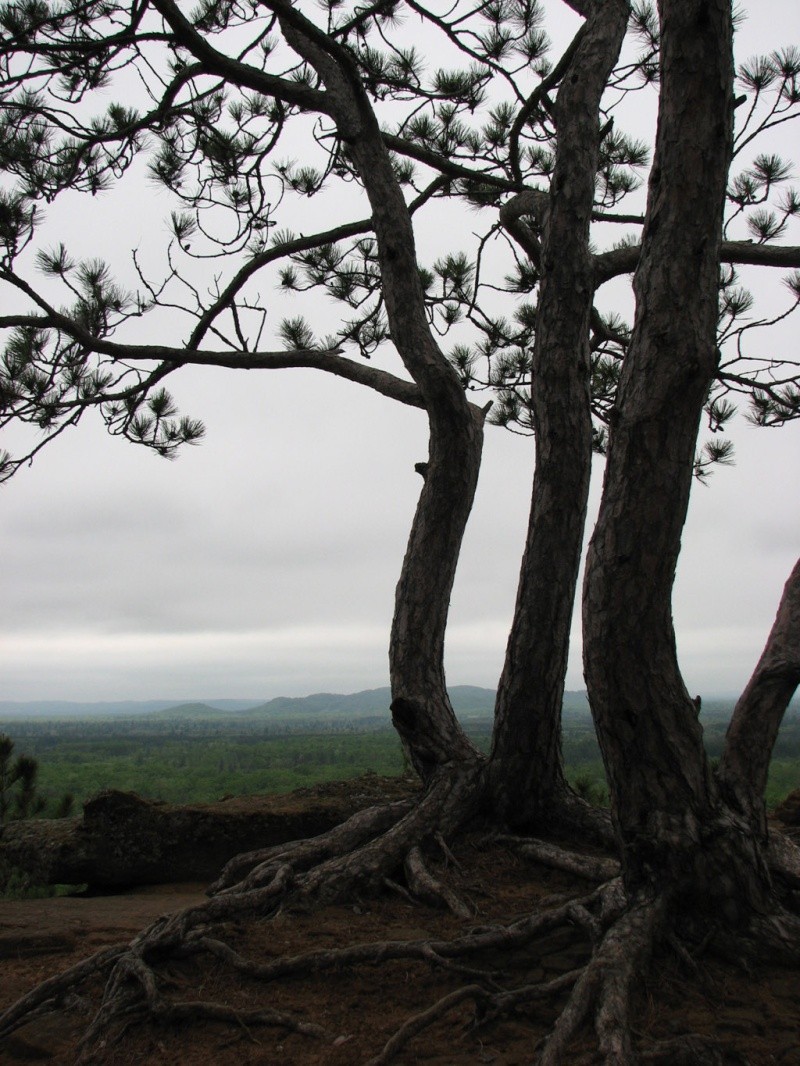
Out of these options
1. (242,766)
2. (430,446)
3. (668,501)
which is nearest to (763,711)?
(668,501)

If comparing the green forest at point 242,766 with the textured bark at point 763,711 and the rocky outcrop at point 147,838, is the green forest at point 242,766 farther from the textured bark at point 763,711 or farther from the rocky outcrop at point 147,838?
the textured bark at point 763,711

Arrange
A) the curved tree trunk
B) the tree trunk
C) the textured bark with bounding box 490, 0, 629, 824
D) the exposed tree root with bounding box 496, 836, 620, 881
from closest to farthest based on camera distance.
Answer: the tree trunk
the exposed tree root with bounding box 496, 836, 620, 881
the textured bark with bounding box 490, 0, 629, 824
the curved tree trunk

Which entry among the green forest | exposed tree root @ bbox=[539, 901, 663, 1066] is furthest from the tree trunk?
the green forest

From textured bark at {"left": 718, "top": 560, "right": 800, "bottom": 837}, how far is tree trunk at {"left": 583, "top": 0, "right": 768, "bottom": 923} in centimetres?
27

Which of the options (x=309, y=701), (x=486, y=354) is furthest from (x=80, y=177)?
(x=309, y=701)

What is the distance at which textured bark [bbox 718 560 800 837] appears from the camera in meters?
2.85

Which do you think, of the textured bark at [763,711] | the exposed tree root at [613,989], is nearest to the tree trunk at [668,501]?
the exposed tree root at [613,989]

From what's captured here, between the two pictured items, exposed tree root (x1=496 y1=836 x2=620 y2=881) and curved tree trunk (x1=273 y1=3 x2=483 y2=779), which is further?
curved tree trunk (x1=273 y1=3 x2=483 y2=779)

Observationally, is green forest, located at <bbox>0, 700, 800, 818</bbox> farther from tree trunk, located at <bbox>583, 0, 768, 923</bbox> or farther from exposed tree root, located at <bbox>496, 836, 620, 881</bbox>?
tree trunk, located at <bbox>583, 0, 768, 923</bbox>

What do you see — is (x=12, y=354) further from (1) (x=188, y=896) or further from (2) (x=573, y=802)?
(2) (x=573, y=802)

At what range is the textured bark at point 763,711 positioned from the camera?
9.35ft

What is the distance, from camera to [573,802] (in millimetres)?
4043

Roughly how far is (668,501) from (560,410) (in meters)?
1.32

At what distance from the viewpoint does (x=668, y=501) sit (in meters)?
2.46
